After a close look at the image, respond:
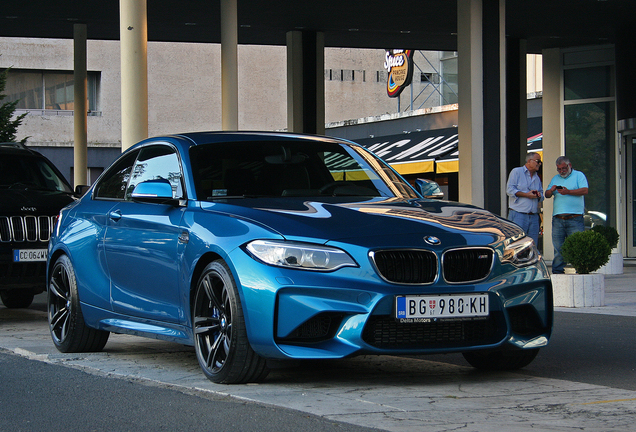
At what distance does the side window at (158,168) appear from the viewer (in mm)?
6598

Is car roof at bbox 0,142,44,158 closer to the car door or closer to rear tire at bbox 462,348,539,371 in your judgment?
the car door

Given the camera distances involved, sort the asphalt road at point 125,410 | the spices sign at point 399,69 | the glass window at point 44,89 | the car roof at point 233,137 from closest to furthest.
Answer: the asphalt road at point 125,410 → the car roof at point 233,137 → the spices sign at point 399,69 → the glass window at point 44,89

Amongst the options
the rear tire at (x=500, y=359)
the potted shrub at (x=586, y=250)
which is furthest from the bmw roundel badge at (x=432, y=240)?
the potted shrub at (x=586, y=250)

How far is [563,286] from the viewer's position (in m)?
11.3

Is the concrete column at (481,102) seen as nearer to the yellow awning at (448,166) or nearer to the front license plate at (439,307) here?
the yellow awning at (448,166)

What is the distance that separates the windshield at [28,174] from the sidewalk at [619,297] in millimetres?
6100

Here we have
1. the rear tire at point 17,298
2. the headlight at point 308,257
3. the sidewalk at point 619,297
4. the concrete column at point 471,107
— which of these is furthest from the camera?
the concrete column at point 471,107

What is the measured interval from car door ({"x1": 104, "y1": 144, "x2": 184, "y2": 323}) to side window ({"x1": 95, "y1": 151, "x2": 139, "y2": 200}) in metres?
0.14

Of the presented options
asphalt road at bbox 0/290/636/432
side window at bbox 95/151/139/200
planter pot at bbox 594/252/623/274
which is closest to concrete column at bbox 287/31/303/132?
planter pot at bbox 594/252/623/274

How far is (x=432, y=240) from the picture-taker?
545cm

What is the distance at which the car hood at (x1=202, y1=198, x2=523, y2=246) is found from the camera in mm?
5418

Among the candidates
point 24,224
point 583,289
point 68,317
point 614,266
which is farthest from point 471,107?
point 68,317

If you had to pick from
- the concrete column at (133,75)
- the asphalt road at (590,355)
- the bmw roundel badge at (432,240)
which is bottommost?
the asphalt road at (590,355)

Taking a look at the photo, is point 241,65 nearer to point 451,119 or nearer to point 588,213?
point 451,119
